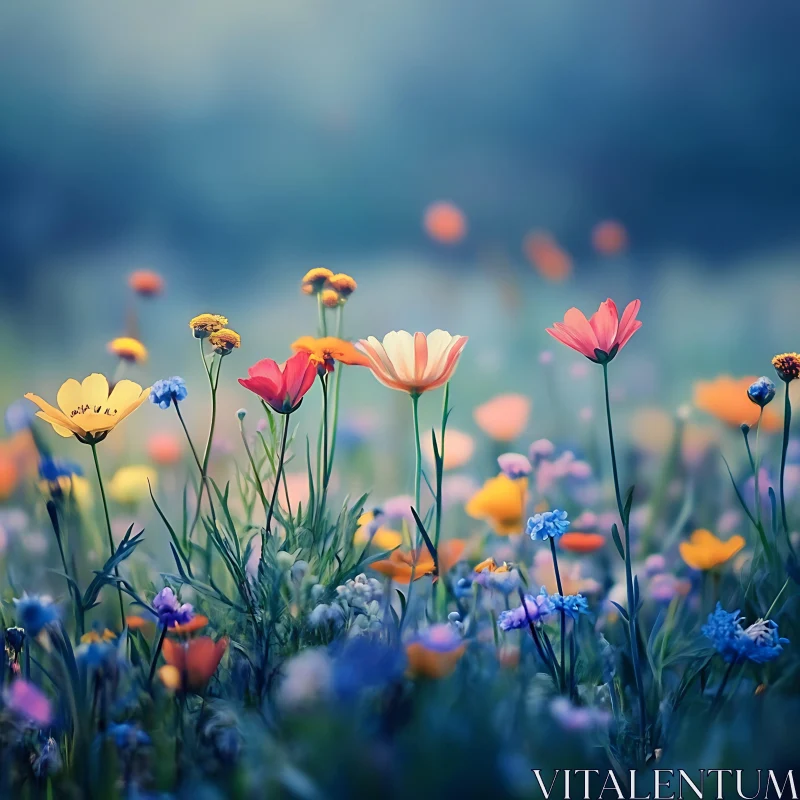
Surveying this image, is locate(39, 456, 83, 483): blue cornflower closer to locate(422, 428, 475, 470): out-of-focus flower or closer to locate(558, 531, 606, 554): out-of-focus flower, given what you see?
locate(422, 428, 475, 470): out-of-focus flower

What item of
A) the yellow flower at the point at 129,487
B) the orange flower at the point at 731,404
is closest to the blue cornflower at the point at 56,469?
the yellow flower at the point at 129,487

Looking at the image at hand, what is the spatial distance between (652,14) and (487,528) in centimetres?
78

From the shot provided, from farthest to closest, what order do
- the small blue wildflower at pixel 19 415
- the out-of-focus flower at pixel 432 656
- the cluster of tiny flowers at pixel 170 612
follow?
the small blue wildflower at pixel 19 415, the cluster of tiny flowers at pixel 170 612, the out-of-focus flower at pixel 432 656

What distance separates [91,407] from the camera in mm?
761

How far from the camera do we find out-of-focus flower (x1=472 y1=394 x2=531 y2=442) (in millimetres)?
1053

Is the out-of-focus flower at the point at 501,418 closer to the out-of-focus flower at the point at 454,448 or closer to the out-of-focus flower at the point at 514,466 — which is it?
the out-of-focus flower at the point at 454,448

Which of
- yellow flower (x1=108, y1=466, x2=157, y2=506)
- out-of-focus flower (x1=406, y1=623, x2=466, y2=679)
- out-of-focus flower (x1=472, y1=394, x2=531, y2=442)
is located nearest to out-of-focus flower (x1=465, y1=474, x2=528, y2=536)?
out-of-focus flower (x1=472, y1=394, x2=531, y2=442)

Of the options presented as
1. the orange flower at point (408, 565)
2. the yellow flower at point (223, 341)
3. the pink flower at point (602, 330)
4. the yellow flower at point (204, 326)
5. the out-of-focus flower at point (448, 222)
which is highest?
the out-of-focus flower at point (448, 222)

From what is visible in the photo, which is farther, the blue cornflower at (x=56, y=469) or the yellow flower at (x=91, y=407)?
the blue cornflower at (x=56, y=469)

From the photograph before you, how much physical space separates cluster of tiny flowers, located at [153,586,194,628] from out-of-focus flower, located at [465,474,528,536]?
38cm

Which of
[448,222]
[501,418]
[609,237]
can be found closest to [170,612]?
[501,418]

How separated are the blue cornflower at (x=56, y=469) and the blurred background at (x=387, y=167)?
16 cm

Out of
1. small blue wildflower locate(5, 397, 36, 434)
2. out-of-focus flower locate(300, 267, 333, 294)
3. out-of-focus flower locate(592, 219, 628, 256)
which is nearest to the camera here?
out-of-focus flower locate(300, 267, 333, 294)

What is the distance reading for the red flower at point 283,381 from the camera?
0.72 m
